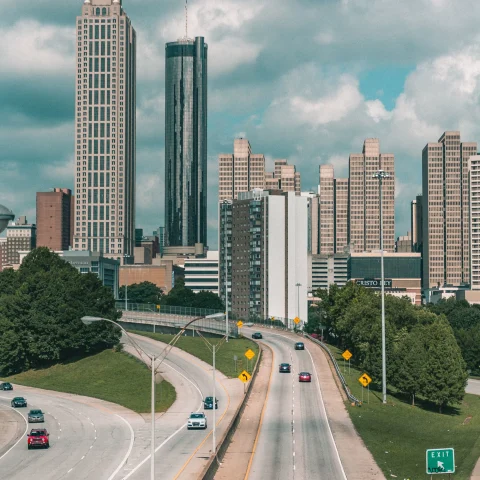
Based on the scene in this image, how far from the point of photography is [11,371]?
13588 cm

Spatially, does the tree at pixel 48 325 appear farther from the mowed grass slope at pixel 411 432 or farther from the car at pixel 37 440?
the car at pixel 37 440

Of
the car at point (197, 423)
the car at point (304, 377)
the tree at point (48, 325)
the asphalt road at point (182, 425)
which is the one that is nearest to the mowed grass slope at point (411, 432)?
the car at point (304, 377)

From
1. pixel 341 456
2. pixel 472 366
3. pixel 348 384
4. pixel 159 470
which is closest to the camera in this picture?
pixel 159 470

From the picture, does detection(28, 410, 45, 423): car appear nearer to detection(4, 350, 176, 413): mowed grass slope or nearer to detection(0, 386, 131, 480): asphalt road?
detection(0, 386, 131, 480): asphalt road

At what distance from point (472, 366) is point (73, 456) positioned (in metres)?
109

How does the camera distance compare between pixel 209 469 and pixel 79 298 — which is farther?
pixel 79 298

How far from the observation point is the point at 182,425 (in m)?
84.8

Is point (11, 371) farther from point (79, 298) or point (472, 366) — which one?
point (472, 366)

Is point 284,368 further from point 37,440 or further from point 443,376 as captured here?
point 37,440

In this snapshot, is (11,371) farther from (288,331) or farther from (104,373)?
(288,331)

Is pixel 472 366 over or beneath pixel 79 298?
beneath

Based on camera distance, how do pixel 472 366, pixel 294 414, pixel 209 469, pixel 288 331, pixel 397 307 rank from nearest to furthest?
pixel 209 469 < pixel 294 414 < pixel 397 307 < pixel 472 366 < pixel 288 331

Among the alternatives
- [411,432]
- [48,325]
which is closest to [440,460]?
[411,432]

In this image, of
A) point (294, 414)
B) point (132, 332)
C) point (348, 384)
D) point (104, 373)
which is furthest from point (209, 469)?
point (132, 332)
